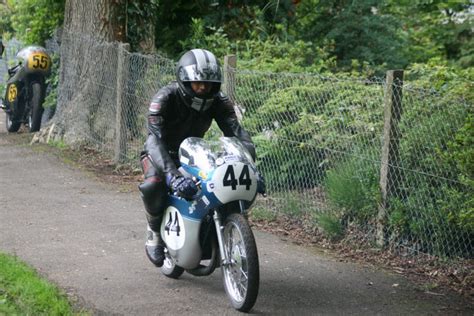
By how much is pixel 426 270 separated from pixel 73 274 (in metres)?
2.95

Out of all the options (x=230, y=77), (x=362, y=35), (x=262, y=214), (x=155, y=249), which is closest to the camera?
(x=155, y=249)

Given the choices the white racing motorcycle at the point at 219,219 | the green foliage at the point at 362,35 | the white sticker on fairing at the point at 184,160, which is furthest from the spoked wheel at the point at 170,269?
the green foliage at the point at 362,35

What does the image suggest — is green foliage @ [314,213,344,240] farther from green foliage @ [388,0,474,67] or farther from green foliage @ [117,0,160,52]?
green foliage @ [388,0,474,67]

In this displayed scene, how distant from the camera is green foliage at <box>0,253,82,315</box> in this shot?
6457 millimetres

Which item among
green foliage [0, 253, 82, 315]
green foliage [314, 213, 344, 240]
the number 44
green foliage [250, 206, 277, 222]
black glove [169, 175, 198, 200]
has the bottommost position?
green foliage [0, 253, 82, 315]

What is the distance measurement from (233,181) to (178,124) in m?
1.05

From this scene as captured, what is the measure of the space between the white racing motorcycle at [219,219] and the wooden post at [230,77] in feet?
11.8

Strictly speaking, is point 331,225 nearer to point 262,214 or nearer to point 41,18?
point 262,214

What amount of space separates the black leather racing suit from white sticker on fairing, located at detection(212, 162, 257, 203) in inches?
17.4

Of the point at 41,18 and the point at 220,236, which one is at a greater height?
the point at 41,18

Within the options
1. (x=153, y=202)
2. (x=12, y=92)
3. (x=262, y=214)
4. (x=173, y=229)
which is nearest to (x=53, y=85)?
(x=12, y=92)

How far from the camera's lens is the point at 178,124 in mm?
7387

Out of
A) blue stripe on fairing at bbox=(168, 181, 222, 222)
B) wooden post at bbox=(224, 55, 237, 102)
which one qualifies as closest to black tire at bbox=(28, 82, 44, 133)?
wooden post at bbox=(224, 55, 237, 102)

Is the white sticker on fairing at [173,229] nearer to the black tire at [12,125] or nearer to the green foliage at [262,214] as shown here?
the green foliage at [262,214]
